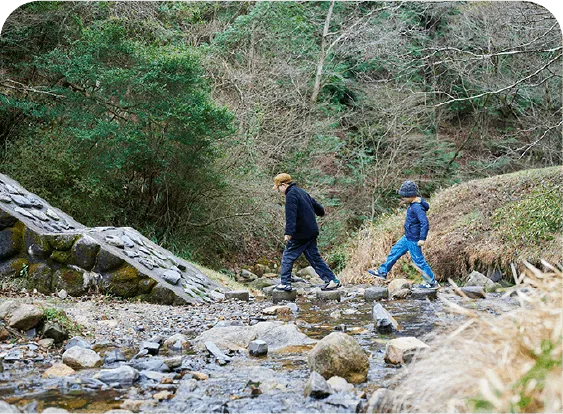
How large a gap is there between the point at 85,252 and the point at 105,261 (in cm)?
29

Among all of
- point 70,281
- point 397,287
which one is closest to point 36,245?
point 70,281

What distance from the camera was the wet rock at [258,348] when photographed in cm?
498

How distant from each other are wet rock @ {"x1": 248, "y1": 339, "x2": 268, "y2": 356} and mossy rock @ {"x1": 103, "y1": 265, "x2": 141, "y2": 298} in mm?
3402

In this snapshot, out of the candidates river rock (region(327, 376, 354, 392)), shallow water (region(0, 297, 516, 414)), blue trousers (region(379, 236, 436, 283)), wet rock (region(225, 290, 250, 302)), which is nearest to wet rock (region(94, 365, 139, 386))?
shallow water (region(0, 297, 516, 414))

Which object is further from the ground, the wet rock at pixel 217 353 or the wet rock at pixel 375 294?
the wet rock at pixel 217 353

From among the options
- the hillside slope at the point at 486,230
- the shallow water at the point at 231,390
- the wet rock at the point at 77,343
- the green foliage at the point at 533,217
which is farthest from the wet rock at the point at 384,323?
the green foliage at the point at 533,217

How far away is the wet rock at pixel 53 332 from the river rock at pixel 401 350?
9.39 ft

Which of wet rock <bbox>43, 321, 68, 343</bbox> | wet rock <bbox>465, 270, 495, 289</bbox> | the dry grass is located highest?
the dry grass

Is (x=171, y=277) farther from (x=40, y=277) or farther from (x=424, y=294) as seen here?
(x=424, y=294)

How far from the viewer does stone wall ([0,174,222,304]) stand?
7.68 meters

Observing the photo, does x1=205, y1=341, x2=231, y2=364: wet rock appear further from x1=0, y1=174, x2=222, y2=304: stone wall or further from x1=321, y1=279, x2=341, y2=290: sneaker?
x1=321, y1=279, x2=341, y2=290: sneaker

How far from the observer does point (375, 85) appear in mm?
22109

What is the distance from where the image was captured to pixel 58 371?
4164mm

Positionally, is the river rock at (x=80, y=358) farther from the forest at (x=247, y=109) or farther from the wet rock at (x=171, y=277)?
the forest at (x=247, y=109)
